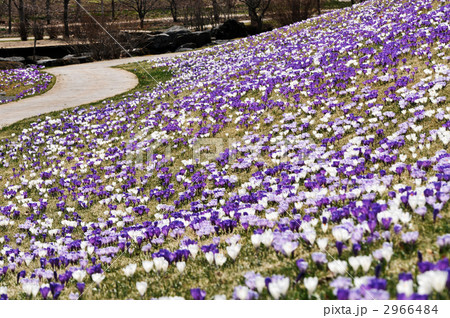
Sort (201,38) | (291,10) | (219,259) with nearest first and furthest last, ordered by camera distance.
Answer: (219,259)
(291,10)
(201,38)

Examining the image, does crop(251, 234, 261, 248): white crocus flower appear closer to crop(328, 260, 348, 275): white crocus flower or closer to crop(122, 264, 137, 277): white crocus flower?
crop(328, 260, 348, 275): white crocus flower

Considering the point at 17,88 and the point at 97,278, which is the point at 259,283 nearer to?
the point at 97,278

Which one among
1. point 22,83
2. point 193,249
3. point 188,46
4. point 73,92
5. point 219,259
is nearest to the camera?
point 219,259

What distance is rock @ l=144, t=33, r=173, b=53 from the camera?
4825cm

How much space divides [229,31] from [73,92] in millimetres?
32832

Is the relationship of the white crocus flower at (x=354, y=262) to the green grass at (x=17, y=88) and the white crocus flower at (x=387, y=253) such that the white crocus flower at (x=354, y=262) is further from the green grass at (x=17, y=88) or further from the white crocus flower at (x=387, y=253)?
the green grass at (x=17, y=88)

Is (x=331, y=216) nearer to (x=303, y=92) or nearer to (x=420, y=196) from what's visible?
(x=420, y=196)

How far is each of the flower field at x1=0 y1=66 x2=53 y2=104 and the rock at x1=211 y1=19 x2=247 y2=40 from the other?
2686cm

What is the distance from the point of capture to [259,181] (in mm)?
8008

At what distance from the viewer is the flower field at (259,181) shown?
416cm

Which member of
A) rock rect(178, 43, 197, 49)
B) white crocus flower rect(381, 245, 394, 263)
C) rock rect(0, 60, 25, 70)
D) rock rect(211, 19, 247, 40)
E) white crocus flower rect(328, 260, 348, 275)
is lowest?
white crocus flower rect(328, 260, 348, 275)

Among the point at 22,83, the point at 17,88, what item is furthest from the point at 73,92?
the point at 22,83

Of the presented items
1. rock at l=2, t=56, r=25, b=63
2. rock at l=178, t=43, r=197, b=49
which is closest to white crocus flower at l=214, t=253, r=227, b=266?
rock at l=178, t=43, r=197, b=49

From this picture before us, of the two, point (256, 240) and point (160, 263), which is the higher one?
point (256, 240)
